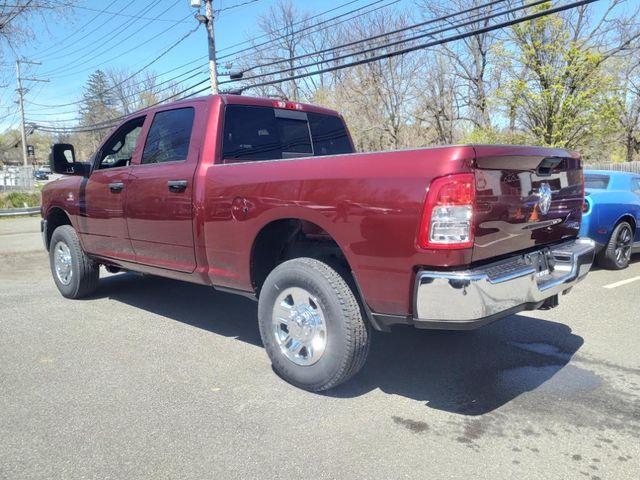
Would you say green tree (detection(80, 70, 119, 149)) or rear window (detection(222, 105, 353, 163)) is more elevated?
green tree (detection(80, 70, 119, 149))

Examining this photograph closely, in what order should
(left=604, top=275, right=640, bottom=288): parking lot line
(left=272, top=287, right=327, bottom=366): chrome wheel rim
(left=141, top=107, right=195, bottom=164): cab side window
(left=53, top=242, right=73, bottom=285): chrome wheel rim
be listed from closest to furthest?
(left=272, top=287, right=327, bottom=366): chrome wheel rim
(left=141, top=107, right=195, bottom=164): cab side window
(left=53, top=242, right=73, bottom=285): chrome wheel rim
(left=604, top=275, right=640, bottom=288): parking lot line

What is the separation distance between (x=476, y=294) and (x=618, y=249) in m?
5.85

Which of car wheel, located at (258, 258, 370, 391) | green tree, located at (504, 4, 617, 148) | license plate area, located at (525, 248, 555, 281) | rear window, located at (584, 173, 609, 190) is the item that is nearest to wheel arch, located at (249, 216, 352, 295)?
car wheel, located at (258, 258, 370, 391)

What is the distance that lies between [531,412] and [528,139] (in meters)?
19.8

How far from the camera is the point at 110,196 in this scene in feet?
16.8

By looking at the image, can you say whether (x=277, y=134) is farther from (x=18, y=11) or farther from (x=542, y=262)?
(x=18, y=11)

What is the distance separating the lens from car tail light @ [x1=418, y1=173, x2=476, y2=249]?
2.78 metres

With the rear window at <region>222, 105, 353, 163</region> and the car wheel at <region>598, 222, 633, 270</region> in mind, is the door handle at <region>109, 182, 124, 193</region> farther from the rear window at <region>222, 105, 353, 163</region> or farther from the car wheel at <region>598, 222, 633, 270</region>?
the car wheel at <region>598, 222, 633, 270</region>

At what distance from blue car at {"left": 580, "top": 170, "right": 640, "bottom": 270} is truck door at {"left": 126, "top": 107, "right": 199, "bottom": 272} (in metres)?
5.24

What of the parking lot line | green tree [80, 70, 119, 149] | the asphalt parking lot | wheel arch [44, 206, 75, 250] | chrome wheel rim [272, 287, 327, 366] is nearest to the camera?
the asphalt parking lot

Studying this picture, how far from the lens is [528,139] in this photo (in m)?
21.1

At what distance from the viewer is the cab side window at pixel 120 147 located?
5211 mm

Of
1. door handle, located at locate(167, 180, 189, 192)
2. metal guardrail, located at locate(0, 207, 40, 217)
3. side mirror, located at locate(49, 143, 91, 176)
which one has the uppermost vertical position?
side mirror, located at locate(49, 143, 91, 176)

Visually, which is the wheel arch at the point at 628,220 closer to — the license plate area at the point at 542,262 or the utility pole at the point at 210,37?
the license plate area at the point at 542,262
